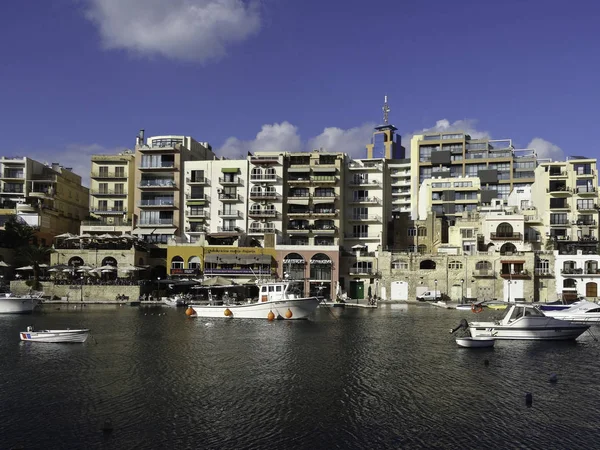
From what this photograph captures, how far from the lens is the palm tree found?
7916 cm

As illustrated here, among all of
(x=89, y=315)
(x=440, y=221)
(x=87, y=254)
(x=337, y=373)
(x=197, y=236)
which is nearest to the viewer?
(x=337, y=373)

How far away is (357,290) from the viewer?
90000mm

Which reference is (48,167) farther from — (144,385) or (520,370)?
(520,370)

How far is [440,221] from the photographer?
10119cm

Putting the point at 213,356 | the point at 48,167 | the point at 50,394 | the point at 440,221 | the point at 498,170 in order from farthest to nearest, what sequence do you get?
the point at 498,170, the point at 48,167, the point at 440,221, the point at 213,356, the point at 50,394

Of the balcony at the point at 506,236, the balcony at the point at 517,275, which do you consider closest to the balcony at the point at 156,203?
the balcony at the point at 506,236

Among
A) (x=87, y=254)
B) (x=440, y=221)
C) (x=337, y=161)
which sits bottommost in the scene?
(x=87, y=254)

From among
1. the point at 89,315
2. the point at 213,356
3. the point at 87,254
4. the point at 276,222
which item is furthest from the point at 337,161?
the point at 213,356

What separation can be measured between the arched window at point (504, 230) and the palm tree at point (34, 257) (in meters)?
66.4

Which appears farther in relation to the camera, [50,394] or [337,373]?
[337,373]

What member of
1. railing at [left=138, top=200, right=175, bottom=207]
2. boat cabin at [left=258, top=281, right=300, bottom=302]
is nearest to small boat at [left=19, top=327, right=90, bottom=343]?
boat cabin at [left=258, top=281, right=300, bottom=302]

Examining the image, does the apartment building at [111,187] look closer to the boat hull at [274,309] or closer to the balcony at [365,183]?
the balcony at [365,183]

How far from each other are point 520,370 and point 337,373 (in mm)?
10916

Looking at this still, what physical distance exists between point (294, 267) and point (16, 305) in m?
38.6
